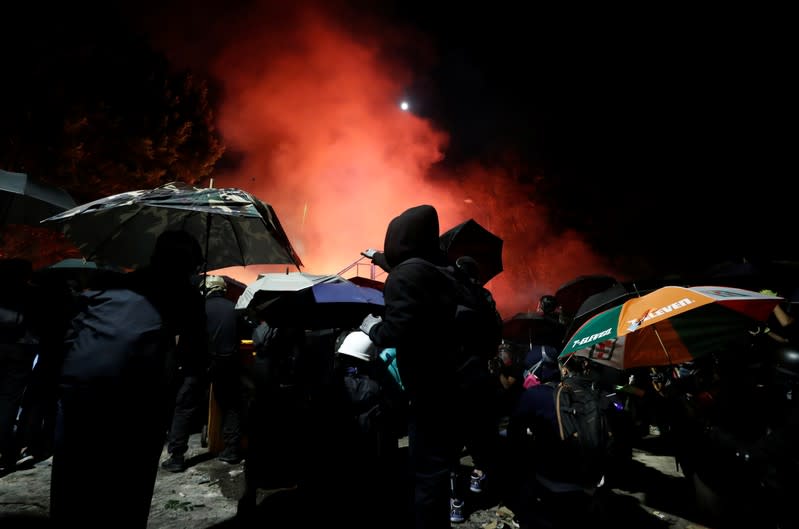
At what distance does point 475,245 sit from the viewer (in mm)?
8492

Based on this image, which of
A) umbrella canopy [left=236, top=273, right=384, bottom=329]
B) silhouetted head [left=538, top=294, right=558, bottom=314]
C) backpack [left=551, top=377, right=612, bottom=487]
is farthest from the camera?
silhouetted head [left=538, top=294, right=558, bottom=314]

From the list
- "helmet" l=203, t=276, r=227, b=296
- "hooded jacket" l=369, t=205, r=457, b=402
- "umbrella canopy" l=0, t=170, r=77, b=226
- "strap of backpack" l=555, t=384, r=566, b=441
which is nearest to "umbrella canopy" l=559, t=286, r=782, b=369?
"strap of backpack" l=555, t=384, r=566, b=441

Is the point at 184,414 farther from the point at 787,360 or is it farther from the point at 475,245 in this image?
the point at 787,360

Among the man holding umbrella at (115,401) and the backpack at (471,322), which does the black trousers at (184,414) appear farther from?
the backpack at (471,322)

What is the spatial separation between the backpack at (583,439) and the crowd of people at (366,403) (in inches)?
0.7

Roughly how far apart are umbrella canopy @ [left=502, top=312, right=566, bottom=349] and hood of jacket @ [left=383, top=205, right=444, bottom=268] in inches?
135

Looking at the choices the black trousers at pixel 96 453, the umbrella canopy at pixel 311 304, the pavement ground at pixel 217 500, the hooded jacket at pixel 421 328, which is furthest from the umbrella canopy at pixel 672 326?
the black trousers at pixel 96 453

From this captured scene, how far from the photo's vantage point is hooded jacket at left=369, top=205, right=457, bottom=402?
274cm

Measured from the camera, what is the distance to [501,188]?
31.0 m


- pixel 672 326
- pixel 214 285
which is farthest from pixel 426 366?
pixel 214 285

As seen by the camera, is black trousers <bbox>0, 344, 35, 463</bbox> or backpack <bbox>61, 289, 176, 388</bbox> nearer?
backpack <bbox>61, 289, 176, 388</bbox>

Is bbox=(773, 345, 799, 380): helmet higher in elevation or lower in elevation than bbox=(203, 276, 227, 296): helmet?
lower

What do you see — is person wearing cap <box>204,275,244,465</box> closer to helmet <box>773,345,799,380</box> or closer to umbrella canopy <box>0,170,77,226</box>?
umbrella canopy <box>0,170,77,226</box>

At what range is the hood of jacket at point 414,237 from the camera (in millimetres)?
3041
